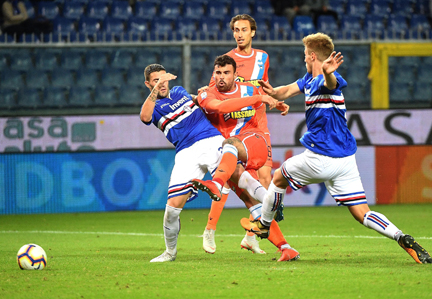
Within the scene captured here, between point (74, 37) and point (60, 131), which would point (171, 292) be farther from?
point (74, 37)

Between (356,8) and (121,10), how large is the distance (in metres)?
5.49

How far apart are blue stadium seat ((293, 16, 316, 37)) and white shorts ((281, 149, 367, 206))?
939cm

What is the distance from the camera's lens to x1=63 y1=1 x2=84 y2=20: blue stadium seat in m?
13.8

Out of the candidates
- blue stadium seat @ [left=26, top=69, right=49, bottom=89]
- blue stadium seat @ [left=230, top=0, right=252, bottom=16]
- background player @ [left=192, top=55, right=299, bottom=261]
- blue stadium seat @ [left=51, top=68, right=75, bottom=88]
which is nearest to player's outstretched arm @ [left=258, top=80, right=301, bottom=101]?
background player @ [left=192, top=55, right=299, bottom=261]

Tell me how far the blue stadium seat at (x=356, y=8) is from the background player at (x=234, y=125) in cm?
962

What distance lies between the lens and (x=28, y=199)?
1090 centimetres

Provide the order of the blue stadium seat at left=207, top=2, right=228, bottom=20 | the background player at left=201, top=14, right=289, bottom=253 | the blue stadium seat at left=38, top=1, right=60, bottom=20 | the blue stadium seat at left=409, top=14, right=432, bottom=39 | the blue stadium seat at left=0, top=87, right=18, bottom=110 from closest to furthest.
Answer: the background player at left=201, top=14, right=289, bottom=253 → the blue stadium seat at left=0, top=87, right=18, bottom=110 → the blue stadium seat at left=38, top=1, right=60, bottom=20 → the blue stadium seat at left=207, top=2, right=228, bottom=20 → the blue stadium seat at left=409, top=14, right=432, bottom=39

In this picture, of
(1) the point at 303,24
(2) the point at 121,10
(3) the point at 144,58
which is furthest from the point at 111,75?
(1) the point at 303,24

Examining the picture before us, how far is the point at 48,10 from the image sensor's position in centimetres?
1381

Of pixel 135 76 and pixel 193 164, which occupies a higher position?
pixel 135 76

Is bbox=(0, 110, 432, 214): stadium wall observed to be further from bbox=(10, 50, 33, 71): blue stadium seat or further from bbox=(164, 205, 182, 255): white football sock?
bbox=(164, 205, 182, 255): white football sock

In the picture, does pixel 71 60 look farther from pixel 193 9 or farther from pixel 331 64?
pixel 331 64

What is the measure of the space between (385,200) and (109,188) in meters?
4.84

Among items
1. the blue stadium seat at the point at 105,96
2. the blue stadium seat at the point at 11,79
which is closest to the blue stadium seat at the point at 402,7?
the blue stadium seat at the point at 105,96
